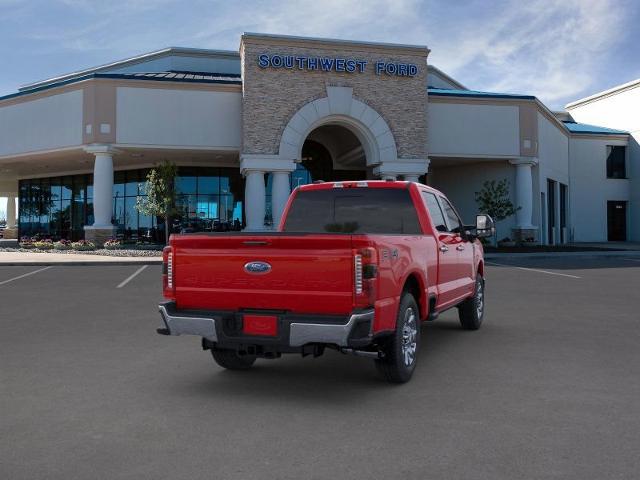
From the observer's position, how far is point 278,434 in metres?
4.29

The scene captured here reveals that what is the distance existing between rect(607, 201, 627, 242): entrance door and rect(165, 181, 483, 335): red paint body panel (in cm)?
4124

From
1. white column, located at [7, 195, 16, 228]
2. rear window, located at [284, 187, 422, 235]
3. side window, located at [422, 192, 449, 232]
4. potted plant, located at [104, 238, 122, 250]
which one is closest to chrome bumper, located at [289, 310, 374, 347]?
rear window, located at [284, 187, 422, 235]

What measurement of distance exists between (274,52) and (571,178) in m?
23.5

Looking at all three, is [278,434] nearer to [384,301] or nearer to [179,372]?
[384,301]

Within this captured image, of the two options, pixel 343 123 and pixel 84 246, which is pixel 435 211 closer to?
pixel 343 123

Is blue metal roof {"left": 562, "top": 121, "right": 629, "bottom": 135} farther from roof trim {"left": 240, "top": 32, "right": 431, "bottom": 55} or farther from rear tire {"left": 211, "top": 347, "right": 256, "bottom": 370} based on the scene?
rear tire {"left": 211, "top": 347, "right": 256, "bottom": 370}

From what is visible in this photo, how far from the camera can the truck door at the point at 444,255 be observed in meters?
6.95

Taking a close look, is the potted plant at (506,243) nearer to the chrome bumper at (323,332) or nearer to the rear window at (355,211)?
the rear window at (355,211)

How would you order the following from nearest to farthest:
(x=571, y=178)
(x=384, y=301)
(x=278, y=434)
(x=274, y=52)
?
(x=278, y=434) < (x=384, y=301) < (x=274, y=52) < (x=571, y=178)

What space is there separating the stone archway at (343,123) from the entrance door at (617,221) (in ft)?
70.4

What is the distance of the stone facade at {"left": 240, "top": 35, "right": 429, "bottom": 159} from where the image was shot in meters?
27.6

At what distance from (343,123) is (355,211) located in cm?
2277

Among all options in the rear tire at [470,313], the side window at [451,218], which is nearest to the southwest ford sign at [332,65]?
the side window at [451,218]

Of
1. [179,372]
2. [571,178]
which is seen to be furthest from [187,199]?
[179,372]
